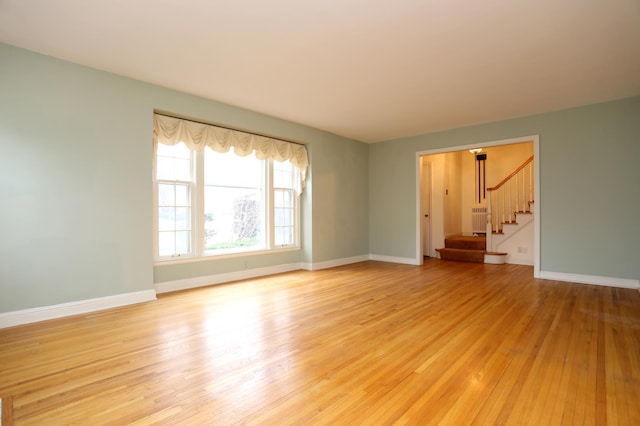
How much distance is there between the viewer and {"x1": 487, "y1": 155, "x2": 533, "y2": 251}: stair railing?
685 centimetres

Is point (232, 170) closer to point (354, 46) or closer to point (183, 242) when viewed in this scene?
point (183, 242)

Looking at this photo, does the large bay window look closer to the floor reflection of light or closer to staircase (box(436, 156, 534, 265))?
the floor reflection of light

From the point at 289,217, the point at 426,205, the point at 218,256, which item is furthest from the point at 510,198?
the point at 218,256

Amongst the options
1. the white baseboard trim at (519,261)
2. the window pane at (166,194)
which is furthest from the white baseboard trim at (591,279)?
the window pane at (166,194)

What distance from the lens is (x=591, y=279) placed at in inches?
189

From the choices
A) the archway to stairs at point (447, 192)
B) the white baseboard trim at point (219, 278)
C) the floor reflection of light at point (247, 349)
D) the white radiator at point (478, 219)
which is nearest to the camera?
the floor reflection of light at point (247, 349)

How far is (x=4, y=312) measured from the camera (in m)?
3.03

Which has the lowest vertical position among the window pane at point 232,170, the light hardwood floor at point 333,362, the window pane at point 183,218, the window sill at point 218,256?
the light hardwood floor at point 333,362

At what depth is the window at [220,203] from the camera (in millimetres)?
4425

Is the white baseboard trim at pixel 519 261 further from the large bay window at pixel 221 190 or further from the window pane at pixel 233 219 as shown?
the window pane at pixel 233 219

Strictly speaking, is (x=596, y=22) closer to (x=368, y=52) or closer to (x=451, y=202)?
(x=368, y=52)

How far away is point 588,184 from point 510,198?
2.27 metres

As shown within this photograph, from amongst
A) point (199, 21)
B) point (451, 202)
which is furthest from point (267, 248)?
point (451, 202)

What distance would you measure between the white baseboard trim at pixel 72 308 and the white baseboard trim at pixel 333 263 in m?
2.85
